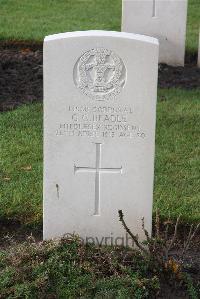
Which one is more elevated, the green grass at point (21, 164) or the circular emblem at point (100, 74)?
the circular emblem at point (100, 74)

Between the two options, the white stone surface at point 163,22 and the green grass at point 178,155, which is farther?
the white stone surface at point 163,22

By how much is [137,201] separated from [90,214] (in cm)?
31

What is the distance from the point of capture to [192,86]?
8539 millimetres

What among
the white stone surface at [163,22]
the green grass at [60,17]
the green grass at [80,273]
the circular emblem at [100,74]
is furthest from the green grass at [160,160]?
the green grass at [60,17]

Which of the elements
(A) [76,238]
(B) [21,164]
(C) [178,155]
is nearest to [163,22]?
(C) [178,155]

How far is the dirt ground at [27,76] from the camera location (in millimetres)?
7996

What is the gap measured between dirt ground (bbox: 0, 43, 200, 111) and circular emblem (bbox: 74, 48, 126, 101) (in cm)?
325

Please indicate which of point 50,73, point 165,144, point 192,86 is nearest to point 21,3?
point 192,86

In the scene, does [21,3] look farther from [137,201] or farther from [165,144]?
[137,201]

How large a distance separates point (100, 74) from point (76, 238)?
100cm

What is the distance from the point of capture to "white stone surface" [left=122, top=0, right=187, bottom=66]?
917cm

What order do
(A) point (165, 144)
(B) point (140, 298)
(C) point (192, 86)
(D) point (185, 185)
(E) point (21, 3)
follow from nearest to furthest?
(B) point (140, 298), (D) point (185, 185), (A) point (165, 144), (C) point (192, 86), (E) point (21, 3)

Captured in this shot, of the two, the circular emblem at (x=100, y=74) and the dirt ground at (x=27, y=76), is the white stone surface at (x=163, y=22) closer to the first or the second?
the dirt ground at (x=27, y=76)

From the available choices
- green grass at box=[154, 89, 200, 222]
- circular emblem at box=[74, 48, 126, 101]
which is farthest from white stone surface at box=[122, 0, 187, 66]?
circular emblem at box=[74, 48, 126, 101]
